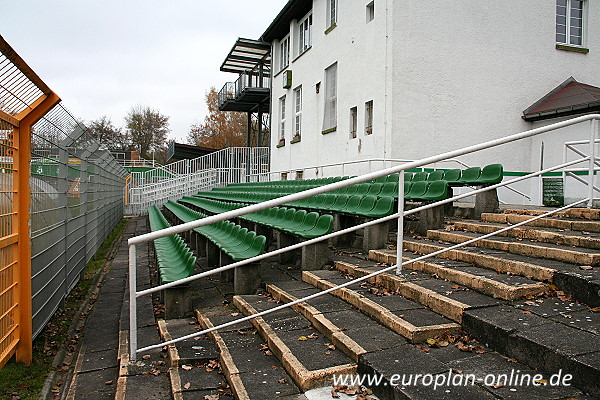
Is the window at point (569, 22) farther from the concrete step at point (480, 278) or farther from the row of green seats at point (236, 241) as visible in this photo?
the row of green seats at point (236, 241)

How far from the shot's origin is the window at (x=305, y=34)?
16.3 metres

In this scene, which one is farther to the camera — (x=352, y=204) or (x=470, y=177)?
(x=470, y=177)

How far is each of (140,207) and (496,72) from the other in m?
17.2

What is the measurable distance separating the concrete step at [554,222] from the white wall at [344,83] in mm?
5283

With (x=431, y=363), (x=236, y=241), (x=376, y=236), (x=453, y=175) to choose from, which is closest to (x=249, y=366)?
(x=431, y=363)

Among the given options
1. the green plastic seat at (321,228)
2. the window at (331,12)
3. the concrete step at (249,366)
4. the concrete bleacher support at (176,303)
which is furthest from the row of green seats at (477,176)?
the window at (331,12)

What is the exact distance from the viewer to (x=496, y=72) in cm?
1130

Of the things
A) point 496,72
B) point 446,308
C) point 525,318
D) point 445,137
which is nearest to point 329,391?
point 446,308

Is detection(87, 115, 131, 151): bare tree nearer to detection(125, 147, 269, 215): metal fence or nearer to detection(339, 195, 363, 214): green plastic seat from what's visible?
detection(125, 147, 269, 215): metal fence

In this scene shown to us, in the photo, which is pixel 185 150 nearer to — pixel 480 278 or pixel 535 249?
pixel 535 249

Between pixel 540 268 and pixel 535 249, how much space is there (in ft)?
2.01

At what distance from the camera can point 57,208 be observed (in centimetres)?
547

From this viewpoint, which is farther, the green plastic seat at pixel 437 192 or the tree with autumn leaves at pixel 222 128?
the tree with autumn leaves at pixel 222 128

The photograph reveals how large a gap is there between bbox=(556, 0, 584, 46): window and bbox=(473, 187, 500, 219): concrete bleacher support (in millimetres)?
8339
